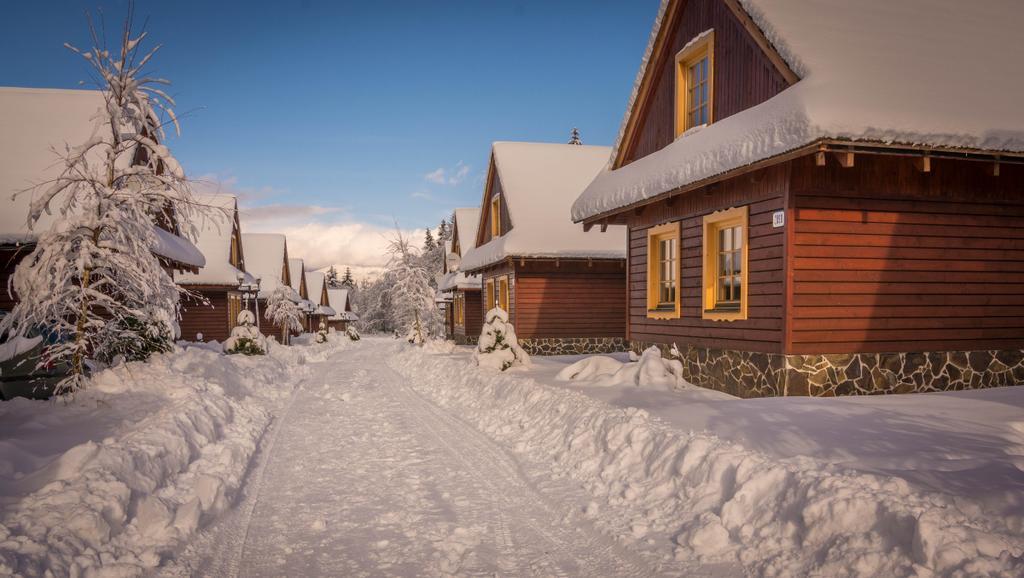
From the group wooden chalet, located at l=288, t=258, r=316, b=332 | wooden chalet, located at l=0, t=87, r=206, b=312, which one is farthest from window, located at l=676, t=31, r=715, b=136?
wooden chalet, located at l=288, t=258, r=316, b=332

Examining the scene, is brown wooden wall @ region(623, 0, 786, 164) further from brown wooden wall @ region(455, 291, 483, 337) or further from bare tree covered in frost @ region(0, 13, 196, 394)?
brown wooden wall @ region(455, 291, 483, 337)

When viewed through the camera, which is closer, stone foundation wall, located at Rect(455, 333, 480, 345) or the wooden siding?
the wooden siding

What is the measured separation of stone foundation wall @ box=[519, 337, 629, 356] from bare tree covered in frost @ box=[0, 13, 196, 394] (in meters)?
11.5

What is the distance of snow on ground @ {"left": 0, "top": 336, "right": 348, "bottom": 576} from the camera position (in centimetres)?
381

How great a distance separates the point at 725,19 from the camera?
408 inches

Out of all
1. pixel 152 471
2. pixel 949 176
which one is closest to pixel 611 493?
pixel 152 471

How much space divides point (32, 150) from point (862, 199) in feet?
63.1

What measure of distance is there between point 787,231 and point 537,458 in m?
4.79

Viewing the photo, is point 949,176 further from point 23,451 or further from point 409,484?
point 23,451

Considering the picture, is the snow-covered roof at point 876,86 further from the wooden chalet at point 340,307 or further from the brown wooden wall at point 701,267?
the wooden chalet at point 340,307

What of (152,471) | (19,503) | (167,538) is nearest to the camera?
(19,503)

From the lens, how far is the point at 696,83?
11.4 metres

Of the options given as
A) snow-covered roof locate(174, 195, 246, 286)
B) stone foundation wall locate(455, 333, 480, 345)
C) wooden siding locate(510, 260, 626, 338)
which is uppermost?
snow-covered roof locate(174, 195, 246, 286)

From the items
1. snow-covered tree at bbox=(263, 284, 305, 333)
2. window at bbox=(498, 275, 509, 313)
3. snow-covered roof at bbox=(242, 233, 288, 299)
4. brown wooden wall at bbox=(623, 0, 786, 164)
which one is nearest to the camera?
brown wooden wall at bbox=(623, 0, 786, 164)
